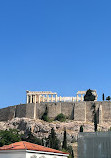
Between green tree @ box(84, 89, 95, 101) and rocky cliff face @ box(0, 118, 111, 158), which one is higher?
green tree @ box(84, 89, 95, 101)

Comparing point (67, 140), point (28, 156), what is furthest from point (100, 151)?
point (67, 140)

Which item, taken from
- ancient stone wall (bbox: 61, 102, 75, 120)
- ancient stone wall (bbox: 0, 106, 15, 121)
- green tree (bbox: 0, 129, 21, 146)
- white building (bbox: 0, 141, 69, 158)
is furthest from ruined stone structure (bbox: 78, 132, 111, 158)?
ancient stone wall (bbox: 0, 106, 15, 121)

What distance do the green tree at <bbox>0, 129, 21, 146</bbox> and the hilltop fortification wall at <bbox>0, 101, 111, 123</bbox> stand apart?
6.85 meters

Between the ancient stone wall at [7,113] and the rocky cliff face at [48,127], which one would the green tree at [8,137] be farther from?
the ancient stone wall at [7,113]

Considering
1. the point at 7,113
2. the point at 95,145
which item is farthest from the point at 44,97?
the point at 95,145

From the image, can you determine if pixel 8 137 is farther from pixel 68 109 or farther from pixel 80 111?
pixel 80 111

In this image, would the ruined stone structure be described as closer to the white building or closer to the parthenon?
the white building

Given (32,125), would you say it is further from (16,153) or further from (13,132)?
(16,153)

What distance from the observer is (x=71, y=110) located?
8031 cm

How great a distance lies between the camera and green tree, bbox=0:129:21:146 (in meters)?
68.1

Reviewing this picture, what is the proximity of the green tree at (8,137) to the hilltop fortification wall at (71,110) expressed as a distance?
6.85 meters

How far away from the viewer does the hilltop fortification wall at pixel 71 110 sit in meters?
78.2

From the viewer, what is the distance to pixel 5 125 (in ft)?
262

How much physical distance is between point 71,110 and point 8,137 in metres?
15.8
